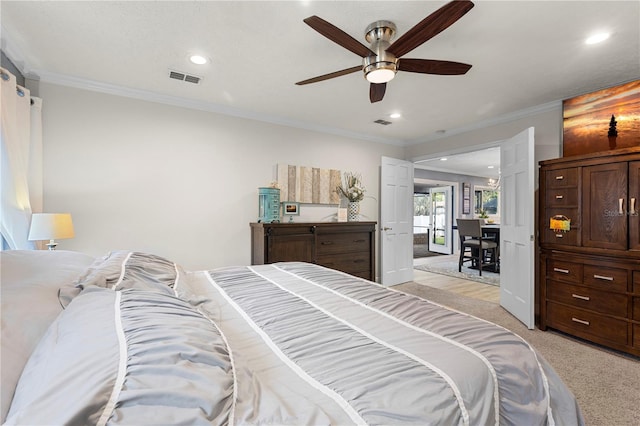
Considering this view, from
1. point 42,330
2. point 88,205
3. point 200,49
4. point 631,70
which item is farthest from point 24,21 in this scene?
point 631,70

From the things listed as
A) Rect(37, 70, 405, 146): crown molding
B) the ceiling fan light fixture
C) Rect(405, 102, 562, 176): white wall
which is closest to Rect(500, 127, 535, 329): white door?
Rect(405, 102, 562, 176): white wall

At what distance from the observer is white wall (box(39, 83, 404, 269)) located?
110 inches

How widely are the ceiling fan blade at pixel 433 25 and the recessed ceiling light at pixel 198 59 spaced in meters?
1.54

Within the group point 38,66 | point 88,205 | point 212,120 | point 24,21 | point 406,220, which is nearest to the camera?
point 24,21

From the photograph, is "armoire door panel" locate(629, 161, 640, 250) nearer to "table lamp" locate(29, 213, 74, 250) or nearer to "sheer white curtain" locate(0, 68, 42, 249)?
"table lamp" locate(29, 213, 74, 250)

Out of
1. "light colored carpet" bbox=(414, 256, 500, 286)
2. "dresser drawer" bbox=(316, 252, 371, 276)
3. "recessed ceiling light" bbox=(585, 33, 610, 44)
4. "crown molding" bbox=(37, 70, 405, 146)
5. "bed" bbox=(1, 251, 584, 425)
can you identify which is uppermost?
"recessed ceiling light" bbox=(585, 33, 610, 44)

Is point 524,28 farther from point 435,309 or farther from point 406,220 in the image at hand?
point 406,220

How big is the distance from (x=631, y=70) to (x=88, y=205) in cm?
523

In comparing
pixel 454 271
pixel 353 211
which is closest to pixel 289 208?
pixel 353 211

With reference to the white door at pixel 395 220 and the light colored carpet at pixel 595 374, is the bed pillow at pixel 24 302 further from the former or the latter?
the white door at pixel 395 220

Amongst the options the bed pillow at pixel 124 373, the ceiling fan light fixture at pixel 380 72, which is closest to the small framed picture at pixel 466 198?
the ceiling fan light fixture at pixel 380 72

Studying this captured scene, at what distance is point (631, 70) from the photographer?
2.58 meters

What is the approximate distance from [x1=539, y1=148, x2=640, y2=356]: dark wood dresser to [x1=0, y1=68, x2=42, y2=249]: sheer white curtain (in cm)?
478

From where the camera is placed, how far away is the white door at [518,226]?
312 cm
